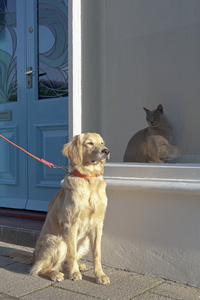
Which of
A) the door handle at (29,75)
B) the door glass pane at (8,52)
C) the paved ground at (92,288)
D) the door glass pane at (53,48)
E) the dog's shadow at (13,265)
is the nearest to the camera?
the paved ground at (92,288)

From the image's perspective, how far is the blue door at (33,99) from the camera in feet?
14.5

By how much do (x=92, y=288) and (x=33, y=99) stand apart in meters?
2.59

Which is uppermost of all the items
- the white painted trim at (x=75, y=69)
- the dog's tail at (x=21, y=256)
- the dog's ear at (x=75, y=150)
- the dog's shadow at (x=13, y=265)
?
the white painted trim at (x=75, y=69)

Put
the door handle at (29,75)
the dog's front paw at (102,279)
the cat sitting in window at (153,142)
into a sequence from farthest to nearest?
1. the door handle at (29,75)
2. the cat sitting in window at (153,142)
3. the dog's front paw at (102,279)

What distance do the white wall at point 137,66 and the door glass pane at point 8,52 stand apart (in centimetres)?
144

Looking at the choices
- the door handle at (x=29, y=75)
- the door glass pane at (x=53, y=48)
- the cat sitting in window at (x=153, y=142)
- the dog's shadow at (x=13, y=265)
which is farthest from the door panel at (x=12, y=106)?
the cat sitting in window at (x=153, y=142)

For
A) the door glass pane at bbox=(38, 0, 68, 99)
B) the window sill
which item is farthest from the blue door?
the window sill

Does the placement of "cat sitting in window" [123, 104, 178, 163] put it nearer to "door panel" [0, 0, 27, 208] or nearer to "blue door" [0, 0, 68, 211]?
"blue door" [0, 0, 68, 211]

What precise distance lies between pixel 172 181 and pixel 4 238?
6.88 ft

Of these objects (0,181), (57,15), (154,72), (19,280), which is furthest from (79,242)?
(57,15)

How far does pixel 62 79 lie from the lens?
4.43m

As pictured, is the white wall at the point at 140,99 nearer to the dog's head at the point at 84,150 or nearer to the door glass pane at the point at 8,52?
the dog's head at the point at 84,150

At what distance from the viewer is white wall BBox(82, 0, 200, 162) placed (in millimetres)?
3672

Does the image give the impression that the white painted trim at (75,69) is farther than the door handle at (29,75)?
No
